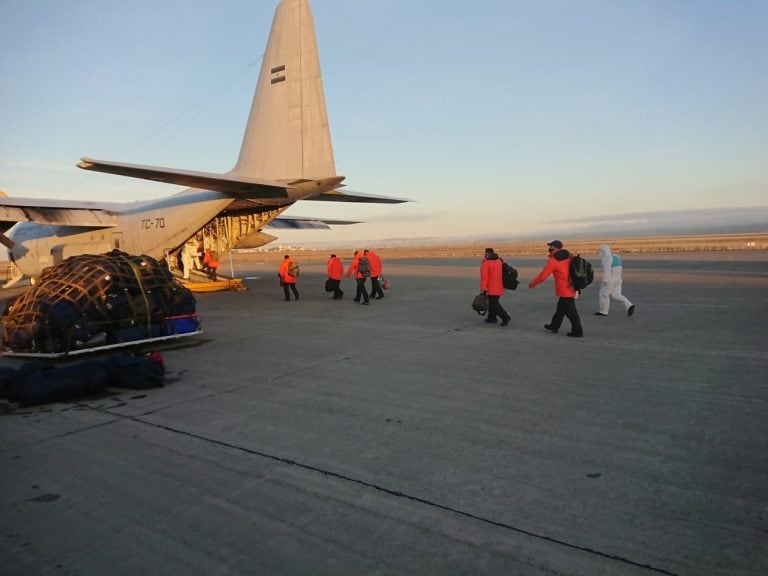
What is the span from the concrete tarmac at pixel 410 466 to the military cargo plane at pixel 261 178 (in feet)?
26.3

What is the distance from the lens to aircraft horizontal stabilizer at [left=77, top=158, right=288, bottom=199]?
11548 mm

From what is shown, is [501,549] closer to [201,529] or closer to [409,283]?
[201,529]

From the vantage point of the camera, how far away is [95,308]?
9055mm

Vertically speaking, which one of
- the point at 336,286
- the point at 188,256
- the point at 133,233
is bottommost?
the point at 336,286

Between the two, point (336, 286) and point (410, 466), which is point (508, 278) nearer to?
point (336, 286)

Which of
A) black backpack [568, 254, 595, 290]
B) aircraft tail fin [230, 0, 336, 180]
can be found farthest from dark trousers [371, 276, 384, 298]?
black backpack [568, 254, 595, 290]

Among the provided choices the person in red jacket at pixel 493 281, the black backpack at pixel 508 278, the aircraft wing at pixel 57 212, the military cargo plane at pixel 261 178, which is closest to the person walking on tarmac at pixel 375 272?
the military cargo plane at pixel 261 178

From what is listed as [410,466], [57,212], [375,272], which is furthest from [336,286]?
[410,466]

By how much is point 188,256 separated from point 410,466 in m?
18.6

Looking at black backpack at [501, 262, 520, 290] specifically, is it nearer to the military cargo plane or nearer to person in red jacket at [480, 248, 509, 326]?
person in red jacket at [480, 248, 509, 326]

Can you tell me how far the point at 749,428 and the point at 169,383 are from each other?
680cm

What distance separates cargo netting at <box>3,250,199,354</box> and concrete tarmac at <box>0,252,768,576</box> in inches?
65.8

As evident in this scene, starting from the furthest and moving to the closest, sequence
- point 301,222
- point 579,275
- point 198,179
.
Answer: point 301,222 < point 198,179 < point 579,275

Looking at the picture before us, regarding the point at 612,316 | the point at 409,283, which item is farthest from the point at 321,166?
the point at 612,316
